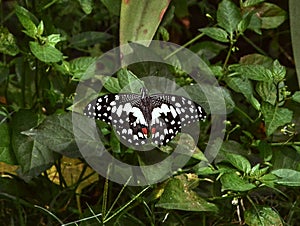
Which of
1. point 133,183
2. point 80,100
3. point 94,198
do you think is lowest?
point 94,198

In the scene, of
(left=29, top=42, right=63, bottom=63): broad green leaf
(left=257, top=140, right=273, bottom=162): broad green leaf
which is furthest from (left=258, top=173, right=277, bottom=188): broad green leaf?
(left=29, top=42, right=63, bottom=63): broad green leaf

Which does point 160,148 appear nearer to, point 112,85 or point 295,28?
point 112,85

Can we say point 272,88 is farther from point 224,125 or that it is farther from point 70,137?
point 70,137

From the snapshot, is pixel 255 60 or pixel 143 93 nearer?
pixel 143 93

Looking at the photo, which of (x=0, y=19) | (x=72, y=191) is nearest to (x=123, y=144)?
(x=72, y=191)

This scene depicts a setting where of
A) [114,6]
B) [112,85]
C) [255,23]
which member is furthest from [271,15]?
[112,85]

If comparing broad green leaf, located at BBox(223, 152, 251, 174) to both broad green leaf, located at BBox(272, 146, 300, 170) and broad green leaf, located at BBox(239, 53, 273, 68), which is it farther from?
broad green leaf, located at BBox(239, 53, 273, 68)
